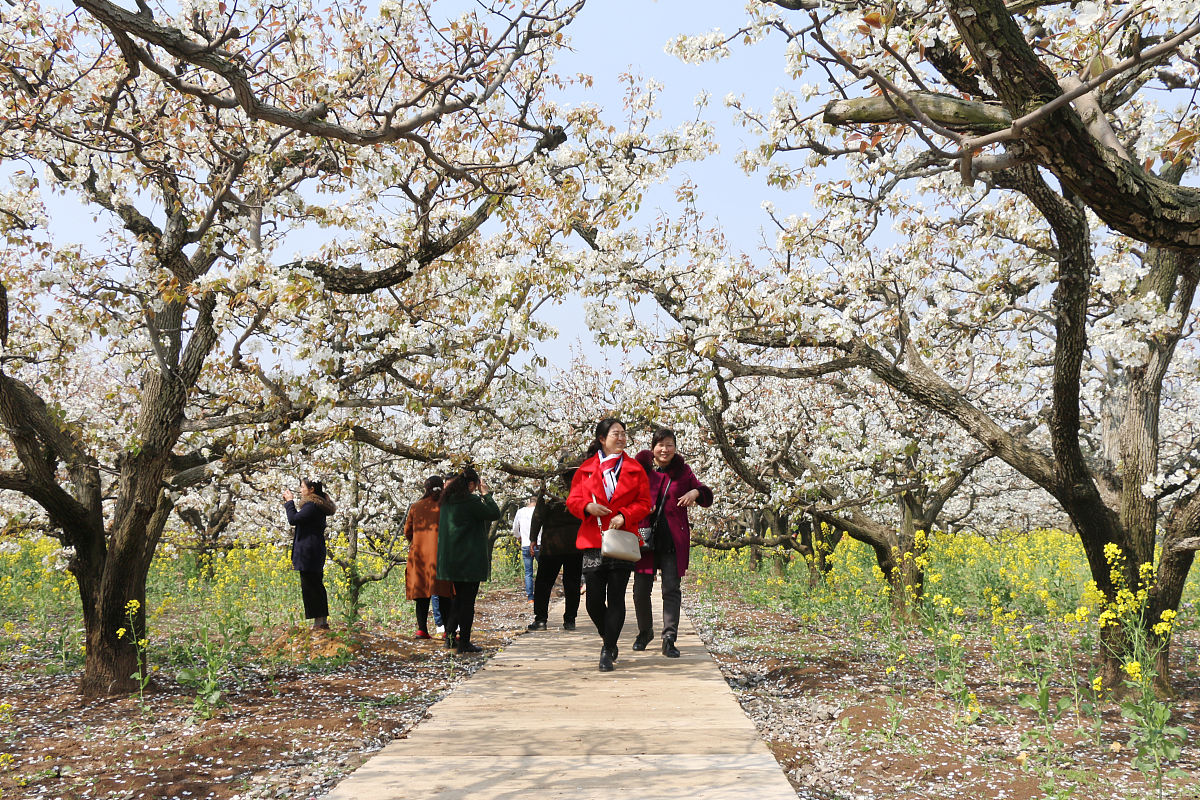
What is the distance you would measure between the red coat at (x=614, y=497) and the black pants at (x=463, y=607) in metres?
1.61

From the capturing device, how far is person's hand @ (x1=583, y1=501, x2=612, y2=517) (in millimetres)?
6859

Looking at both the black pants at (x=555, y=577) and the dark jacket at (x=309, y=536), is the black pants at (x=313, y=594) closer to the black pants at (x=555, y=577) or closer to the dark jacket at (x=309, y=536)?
the dark jacket at (x=309, y=536)

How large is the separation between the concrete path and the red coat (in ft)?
3.96

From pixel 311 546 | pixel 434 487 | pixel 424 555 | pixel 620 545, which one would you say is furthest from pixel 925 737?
pixel 311 546

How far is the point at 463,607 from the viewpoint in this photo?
8.25 metres

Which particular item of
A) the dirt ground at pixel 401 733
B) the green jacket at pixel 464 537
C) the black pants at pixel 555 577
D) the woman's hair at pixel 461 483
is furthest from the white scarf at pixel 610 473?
the black pants at pixel 555 577

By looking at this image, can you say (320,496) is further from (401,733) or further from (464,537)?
(401,733)

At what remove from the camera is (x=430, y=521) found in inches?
348

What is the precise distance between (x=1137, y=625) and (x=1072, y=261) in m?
2.81

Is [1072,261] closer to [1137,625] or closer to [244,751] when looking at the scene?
[1137,625]

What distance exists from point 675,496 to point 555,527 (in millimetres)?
2660

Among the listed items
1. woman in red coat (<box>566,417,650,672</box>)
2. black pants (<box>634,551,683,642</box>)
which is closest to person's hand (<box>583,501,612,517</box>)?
woman in red coat (<box>566,417,650,672</box>)

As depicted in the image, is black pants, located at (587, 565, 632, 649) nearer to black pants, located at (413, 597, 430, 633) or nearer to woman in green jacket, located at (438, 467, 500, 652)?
woman in green jacket, located at (438, 467, 500, 652)

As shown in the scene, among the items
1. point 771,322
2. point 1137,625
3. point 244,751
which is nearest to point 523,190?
point 771,322
